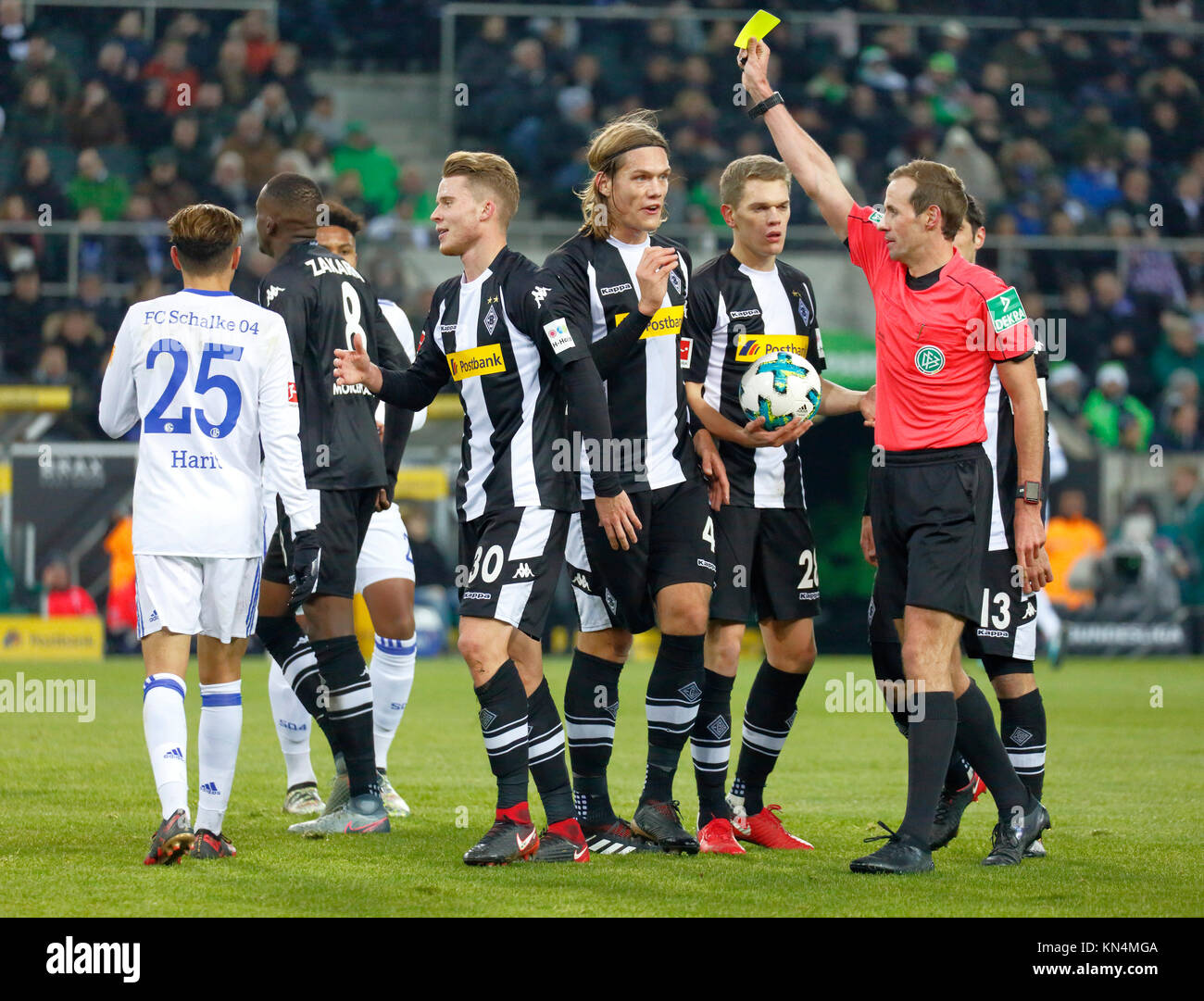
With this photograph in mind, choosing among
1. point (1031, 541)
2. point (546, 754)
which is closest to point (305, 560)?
point (546, 754)

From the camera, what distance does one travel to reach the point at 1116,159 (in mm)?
21594

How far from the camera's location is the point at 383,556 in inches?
284

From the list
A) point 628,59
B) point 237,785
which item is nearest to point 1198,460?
point 628,59

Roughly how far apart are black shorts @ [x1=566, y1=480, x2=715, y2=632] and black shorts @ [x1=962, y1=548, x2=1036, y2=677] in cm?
102

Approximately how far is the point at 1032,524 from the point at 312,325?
295 centimetres

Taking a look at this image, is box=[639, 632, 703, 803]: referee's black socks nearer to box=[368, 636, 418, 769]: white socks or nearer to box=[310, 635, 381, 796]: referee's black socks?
box=[310, 635, 381, 796]: referee's black socks

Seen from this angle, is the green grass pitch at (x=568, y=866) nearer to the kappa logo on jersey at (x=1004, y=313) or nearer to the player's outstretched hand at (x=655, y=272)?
the kappa logo on jersey at (x=1004, y=313)

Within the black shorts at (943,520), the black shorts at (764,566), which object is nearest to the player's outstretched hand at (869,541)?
the black shorts at (764,566)

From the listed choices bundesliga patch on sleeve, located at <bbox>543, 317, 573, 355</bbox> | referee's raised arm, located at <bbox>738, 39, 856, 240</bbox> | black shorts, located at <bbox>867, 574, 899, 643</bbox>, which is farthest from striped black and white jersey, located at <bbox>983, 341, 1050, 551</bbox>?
bundesliga patch on sleeve, located at <bbox>543, 317, 573, 355</bbox>

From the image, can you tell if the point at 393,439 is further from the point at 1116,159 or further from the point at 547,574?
the point at 1116,159

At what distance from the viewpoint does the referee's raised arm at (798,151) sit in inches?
231

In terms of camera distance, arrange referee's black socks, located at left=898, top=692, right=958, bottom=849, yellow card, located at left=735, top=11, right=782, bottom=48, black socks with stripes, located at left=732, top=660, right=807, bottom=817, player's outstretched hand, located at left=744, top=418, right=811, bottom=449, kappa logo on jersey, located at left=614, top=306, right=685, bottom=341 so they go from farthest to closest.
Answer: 1. black socks with stripes, located at left=732, top=660, right=807, bottom=817
2. player's outstretched hand, located at left=744, top=418, right=811, bottom=449
3. kappa logo on jersey, located at left=614, top=306, right=685, bottom=341
4. yellow card, located at left=735, top=11, right=782, bottom=48
5. referee's black socks, located at left=898, top=692, right=958, bottom=849

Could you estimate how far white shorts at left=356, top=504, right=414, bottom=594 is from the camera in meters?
7.21

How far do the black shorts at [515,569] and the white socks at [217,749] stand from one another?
89cm
